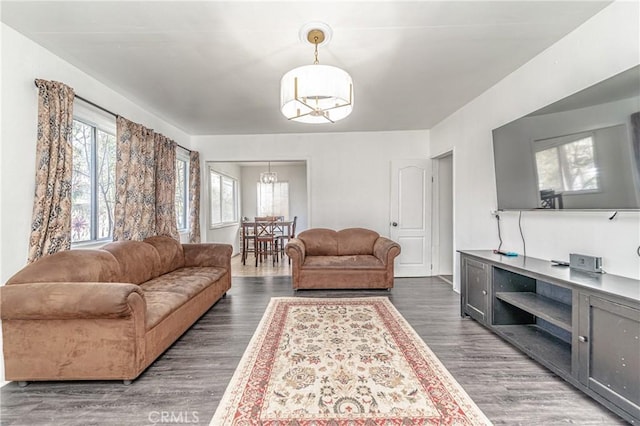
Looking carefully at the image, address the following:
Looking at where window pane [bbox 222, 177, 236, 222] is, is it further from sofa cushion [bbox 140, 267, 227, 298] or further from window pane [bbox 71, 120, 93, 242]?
window pane [bbox 71, 120, 93, 242]

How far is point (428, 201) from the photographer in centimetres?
492

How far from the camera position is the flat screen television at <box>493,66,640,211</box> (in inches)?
65.5

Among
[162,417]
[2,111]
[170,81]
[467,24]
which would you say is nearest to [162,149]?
[170,81]

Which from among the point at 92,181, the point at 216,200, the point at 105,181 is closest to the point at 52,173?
the point at 92,181

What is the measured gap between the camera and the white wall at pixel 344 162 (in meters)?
5.01

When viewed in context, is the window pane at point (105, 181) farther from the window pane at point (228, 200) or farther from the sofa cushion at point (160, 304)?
the window pane at point (228, 200)

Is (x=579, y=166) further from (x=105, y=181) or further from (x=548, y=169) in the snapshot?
(x=105, y=181)

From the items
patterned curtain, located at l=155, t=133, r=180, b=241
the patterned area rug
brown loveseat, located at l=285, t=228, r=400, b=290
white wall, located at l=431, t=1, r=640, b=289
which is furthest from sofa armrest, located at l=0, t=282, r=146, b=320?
white wall, located at l=431, t=1, r=640, b=289

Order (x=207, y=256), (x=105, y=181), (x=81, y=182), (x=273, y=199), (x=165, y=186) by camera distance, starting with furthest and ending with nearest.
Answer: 1. (x=273, y=199)
2. (x=165, y=186)
3. (x=207, y=256)
4. (x=105, y=181)
5. (x=81, y=182)

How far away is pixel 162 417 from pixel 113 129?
3.05 metres

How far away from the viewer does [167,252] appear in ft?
11.3

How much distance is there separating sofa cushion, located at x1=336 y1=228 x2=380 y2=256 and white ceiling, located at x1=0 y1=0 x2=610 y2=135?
7.20 ft

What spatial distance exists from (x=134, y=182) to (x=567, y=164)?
4217 mm

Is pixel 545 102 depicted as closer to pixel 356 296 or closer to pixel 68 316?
pixel 356 296
